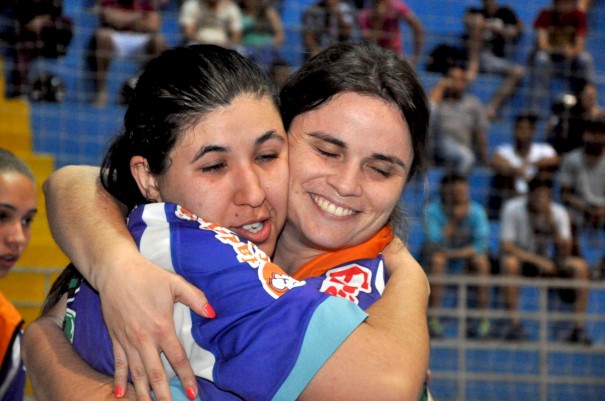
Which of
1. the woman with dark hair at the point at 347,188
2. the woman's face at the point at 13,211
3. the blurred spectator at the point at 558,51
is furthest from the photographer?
the blurred spectator at the point at 558,51

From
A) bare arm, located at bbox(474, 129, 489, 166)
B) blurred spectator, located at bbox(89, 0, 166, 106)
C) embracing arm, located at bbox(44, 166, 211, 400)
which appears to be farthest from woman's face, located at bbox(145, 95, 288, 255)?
bare arm, located at bbox(474, 129, 489, 166)

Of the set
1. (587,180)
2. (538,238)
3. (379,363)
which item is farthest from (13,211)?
(587,180)

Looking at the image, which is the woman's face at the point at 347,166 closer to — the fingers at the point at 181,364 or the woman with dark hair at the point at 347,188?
the woman with dark hair at the point at 347,188

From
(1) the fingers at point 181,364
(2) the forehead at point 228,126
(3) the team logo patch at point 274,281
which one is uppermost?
(2) the forehead at point 228,126

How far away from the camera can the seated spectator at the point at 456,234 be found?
6.18m

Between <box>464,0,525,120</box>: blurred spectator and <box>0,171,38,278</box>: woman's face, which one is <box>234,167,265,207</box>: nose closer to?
<box>0,171,38,278</box>: woman's face

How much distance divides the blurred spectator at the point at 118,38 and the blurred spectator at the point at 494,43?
2.51m

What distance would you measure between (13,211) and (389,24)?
14.3 ft

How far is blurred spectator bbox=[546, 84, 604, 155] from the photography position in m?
7.00

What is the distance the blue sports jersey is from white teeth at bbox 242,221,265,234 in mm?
143

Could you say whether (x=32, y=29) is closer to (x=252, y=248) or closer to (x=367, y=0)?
(x=367, y=0)

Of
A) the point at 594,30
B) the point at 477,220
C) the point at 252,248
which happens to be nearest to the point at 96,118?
the point at 477,220

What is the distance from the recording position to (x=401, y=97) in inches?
74.9

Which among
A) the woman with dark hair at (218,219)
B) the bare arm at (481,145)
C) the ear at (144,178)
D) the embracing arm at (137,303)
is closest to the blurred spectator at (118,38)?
the bare arm at (481,145)
